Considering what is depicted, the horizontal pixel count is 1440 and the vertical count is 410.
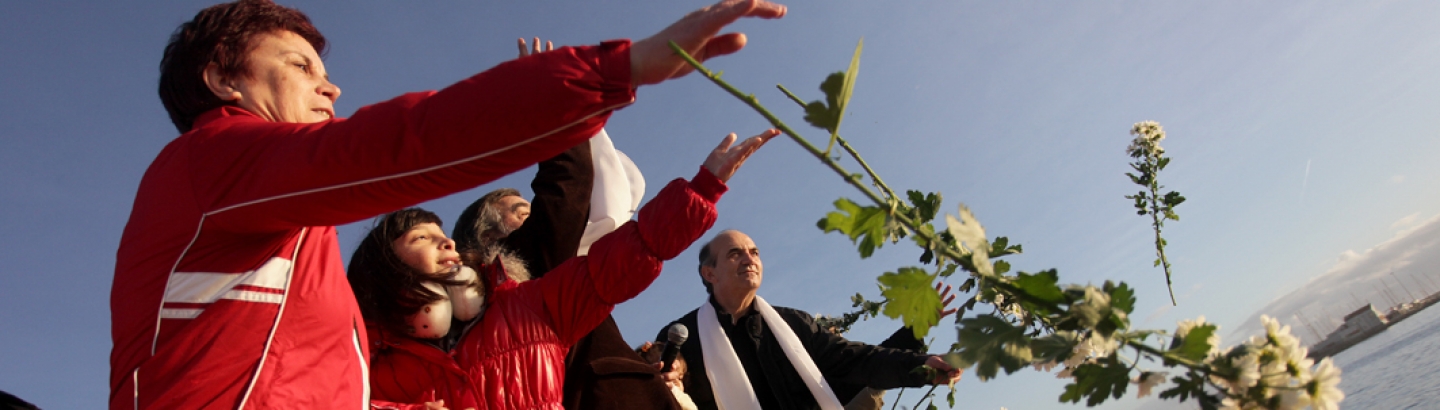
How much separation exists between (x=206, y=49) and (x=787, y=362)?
10.3ft

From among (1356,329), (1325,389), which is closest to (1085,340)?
(1325,389)

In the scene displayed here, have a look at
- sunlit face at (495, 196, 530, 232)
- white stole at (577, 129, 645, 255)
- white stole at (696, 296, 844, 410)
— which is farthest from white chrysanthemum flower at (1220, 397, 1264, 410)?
white stole at (696, 296, 844, 410)

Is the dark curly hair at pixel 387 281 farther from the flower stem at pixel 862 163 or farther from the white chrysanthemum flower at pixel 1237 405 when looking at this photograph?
the white chrysanthemum flower at pixel 1237 405

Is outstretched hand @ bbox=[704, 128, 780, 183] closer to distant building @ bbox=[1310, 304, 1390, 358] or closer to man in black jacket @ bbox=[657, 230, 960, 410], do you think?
man in black jacket @ bbox=[657, 230, 960, 410]

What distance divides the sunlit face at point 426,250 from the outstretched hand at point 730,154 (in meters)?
1.00

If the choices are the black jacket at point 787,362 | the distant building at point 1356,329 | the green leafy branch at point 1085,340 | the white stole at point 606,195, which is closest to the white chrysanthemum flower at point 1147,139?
the black jacket at point 787,362

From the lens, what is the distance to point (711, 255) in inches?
171

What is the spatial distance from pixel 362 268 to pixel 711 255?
89.9 inches

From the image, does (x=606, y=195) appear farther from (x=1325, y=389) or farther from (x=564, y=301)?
→ (x=1325, y=389)

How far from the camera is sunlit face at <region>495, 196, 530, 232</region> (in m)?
3.21

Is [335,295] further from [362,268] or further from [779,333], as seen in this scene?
[779,333]

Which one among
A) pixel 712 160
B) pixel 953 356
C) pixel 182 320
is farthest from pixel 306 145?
pixel 712 160

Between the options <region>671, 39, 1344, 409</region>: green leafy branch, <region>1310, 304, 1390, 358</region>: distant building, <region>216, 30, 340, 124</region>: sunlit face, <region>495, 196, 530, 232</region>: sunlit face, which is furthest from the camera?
<region>1310, 304, 1390, 358</region>: distant building

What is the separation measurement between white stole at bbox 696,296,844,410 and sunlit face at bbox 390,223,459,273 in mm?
1838
